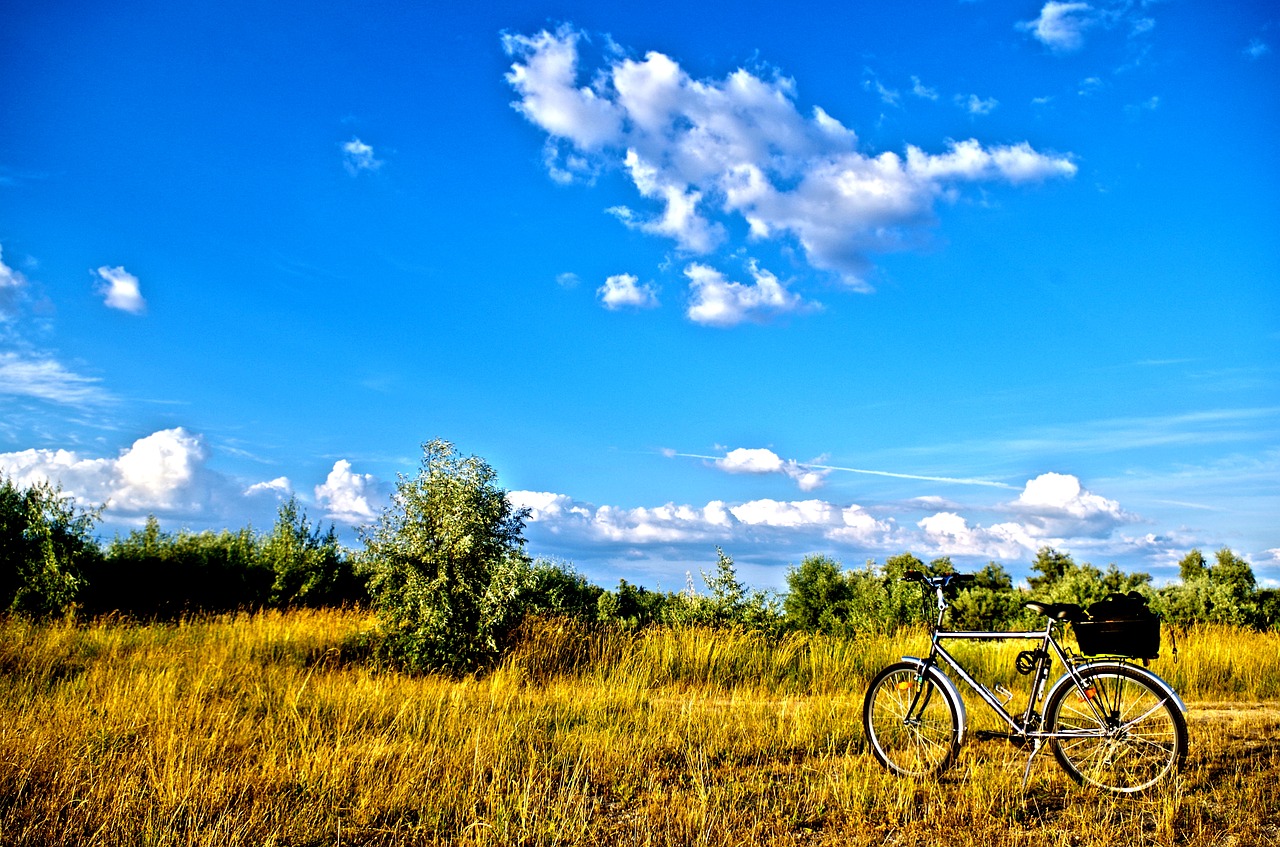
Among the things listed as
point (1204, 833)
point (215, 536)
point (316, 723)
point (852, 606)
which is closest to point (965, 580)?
point (1204, 833)

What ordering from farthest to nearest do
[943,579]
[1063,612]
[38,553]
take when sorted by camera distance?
[38,553]
[943,579]
[1063,612]

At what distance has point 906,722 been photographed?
21.8 feet

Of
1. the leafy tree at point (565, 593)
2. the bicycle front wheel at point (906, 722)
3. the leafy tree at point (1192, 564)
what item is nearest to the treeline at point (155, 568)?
the leafy tree at point (565, 593)

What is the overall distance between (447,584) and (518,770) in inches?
242

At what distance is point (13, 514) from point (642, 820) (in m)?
18.1

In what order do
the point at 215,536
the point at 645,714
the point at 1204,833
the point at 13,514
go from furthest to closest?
the point at 215,536 → the point at 13,514 → the point at 645,714 → the point at 1204,833

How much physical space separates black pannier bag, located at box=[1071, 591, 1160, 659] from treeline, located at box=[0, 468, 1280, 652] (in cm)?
782

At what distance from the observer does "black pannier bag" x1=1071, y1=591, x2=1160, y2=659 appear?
5.95 metres

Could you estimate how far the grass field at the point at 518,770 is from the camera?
511cm

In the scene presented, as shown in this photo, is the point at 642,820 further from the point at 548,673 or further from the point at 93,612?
the point at 93,612

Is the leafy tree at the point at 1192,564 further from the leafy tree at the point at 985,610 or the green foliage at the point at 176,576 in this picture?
the green foliage at the point at 176,576

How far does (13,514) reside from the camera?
17.6m

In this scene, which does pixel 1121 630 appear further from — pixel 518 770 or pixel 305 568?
pixel 305 568

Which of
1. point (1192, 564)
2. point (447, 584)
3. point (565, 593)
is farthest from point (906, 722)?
point (1192, 564)
